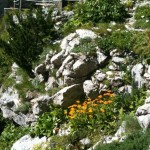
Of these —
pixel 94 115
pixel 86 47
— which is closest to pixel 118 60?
pixel 86 47

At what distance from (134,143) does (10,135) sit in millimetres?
6815

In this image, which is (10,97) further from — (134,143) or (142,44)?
(134,143)

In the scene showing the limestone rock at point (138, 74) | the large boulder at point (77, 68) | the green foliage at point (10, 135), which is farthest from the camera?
the green foliage at point (10, 135)

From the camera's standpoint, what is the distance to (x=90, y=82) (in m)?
15.6

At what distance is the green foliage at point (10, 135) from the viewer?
16.6 meters

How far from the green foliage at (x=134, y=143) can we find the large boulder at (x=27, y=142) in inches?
127

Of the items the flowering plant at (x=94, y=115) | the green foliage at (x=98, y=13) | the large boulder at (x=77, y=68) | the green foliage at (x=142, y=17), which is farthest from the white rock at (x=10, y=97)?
the green foliage at (x=142, y=17)

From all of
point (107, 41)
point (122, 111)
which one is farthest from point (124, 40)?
point (122, 111)

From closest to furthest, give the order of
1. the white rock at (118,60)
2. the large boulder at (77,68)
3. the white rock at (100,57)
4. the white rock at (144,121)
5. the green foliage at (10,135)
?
the white rock at (144,121)
the white rock at (118,60)
the large boulder at (77,68)
the white rock at (100,57)
the green foliage at (10,135)

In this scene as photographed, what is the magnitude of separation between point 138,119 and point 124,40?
4049 millimetres

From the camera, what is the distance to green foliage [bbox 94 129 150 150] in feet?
37.3

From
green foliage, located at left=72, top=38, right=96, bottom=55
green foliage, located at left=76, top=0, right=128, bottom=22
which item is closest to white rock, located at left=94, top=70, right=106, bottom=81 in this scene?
green foliage, located at left=72, top=38, right=96, bottom=55

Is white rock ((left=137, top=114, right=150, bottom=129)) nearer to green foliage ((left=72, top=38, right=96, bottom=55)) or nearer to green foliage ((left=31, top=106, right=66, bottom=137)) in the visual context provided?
green foliage ((left=31, top=106, right=66, bottom=137))

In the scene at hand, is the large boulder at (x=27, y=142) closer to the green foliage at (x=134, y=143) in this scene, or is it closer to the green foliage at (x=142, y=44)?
the green foliage at (x=134, y=143)
